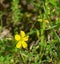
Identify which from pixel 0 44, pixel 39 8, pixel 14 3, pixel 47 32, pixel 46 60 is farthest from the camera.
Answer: pixel 39 8

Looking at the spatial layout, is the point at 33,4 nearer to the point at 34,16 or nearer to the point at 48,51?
the point at 34,16

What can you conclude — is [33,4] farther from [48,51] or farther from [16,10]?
[48,51]

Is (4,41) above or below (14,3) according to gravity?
below

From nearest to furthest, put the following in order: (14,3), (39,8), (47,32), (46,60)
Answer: (46,60) → (47,32) → (14,3) → (39,8)

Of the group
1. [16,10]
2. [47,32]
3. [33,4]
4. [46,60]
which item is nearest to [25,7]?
[33,4]

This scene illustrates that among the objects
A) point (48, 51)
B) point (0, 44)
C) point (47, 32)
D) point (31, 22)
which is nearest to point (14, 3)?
point (31, 22)

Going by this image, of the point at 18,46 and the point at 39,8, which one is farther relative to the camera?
the point at 39,8
